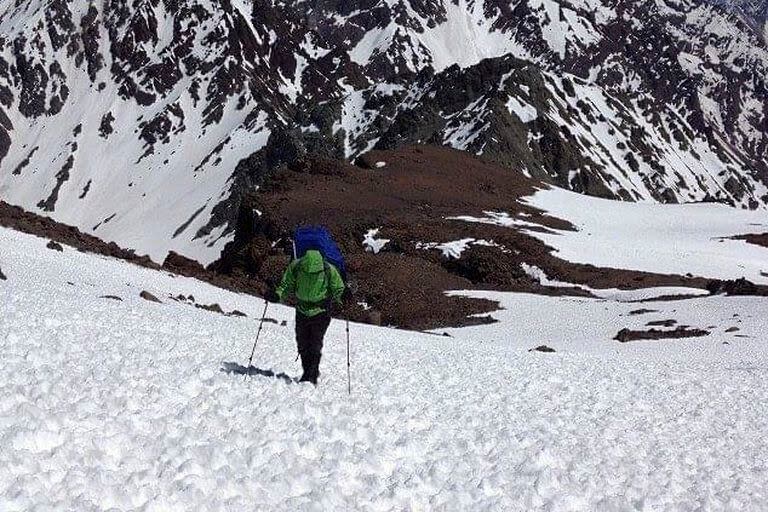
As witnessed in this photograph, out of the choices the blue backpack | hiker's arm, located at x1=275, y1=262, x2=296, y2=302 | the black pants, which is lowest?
the black pants

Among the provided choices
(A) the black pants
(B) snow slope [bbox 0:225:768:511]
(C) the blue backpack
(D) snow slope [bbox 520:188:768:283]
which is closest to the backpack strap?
(C) the blue backpack

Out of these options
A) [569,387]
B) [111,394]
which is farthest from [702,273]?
[111,394]

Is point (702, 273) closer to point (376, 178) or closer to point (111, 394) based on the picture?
point (376, 178)

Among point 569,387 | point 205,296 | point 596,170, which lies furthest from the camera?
point 596,170

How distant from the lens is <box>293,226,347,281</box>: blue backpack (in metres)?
11.7

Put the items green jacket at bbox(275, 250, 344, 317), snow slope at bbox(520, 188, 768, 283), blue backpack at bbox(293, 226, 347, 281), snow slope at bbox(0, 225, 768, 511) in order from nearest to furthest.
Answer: snow slope at bbox(0, 225, 768, 511) < green jacket at bbox(275, 250, 344, 317) < blue backpack at bbox(293, 226, 347, 281) < snow slope at bbox(520, 188, 768, 283)

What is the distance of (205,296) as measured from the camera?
31.2 meters

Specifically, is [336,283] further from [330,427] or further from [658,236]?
[658,236]

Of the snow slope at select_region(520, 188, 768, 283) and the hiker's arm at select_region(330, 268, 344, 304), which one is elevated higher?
the snow slope at select_region(520, 188, 768, 283)

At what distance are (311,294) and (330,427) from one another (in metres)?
Result: 2.75

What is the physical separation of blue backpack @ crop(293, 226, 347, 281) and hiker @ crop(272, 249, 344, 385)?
78 mm

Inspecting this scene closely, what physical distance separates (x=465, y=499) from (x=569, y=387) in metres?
9.47

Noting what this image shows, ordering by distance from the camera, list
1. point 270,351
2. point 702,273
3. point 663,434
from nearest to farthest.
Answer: point 663,434 < point 270,351 < point 702,273

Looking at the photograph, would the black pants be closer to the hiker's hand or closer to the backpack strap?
the backpack strap
